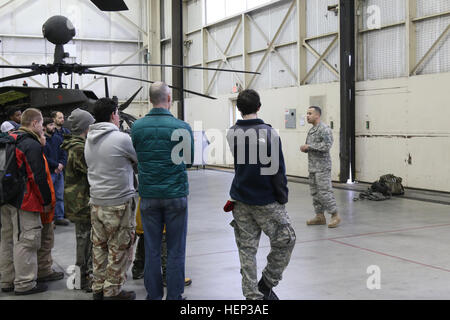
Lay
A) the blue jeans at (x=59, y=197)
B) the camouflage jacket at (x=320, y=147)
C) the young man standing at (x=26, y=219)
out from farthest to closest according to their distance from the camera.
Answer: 1. the blue jeans at (x=59, y=197)
2. the camouflage jacket at (x=320, y=147)
3. the young man standing at (x=26, y=219)

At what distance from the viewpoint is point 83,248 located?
4574mm

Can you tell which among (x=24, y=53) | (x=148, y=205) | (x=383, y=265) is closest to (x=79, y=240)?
(x=148, y=205)

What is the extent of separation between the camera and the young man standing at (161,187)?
12.6 ft

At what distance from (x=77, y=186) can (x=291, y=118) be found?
1036cm

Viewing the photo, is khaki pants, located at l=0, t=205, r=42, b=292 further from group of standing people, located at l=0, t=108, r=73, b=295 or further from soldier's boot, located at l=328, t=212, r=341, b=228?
soldier's boot, located at l=328, t=212, r=341, b=228

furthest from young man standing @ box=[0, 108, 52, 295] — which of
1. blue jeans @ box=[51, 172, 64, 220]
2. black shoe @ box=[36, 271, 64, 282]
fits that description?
blue jeans @ box=[51, 172, 64, 220]

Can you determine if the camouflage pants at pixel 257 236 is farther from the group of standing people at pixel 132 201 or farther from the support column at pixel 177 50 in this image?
the support column at pixel 177 50

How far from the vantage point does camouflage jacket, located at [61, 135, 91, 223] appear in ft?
14.5

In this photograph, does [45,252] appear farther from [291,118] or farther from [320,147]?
[291,118]

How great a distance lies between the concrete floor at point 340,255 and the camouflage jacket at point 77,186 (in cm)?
72

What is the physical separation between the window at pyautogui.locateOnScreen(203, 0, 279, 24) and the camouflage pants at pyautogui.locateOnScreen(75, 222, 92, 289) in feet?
40.1

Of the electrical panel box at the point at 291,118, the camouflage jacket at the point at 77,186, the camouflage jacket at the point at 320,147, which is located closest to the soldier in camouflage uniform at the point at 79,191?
the camouflage jacket at the point at 77,186
